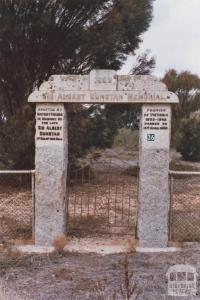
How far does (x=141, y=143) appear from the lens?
741cm

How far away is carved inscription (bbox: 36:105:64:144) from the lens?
7.46 metres

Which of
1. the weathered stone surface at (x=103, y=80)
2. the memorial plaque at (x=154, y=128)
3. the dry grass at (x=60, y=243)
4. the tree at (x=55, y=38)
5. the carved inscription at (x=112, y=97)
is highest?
the tree at (x=55, y=38)

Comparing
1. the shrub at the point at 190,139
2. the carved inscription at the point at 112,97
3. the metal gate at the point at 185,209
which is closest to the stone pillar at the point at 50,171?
the carved inscription at the point at 112,97

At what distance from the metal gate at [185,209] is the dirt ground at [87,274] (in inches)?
30.2

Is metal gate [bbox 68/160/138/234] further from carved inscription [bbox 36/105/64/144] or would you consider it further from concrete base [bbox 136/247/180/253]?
carved inscription [bbox 36/105/64/144]

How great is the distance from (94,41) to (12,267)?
26.8ft

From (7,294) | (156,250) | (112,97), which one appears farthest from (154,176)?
(7,294)

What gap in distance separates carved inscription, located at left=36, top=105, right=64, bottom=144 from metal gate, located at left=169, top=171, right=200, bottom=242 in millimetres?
1659

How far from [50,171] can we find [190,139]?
14606mm

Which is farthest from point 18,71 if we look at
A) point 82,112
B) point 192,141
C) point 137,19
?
point 192,141

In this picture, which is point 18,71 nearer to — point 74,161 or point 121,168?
point 74,161

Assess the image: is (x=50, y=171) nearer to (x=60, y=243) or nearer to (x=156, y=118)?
(x=60, y=243)

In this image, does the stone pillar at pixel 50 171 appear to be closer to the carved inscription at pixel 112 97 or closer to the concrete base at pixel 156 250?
the carved inscription at pixel 112 97

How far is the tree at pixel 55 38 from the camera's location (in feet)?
41.1
